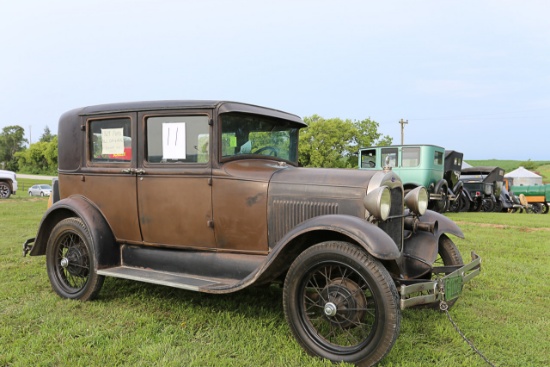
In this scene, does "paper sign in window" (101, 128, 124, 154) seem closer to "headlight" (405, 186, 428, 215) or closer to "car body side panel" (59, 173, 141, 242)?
"car body side panel" (59, 173, 141, 242)

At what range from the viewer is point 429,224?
3.72 m

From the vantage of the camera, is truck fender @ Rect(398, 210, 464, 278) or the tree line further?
the tree line

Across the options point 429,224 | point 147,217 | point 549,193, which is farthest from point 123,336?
point 549,193

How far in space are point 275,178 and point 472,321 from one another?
2.08 meters

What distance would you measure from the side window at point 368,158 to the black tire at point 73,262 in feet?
40.0

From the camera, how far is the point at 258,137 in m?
3.92

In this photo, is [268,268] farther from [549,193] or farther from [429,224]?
[549,193]

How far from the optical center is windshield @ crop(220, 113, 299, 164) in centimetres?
364

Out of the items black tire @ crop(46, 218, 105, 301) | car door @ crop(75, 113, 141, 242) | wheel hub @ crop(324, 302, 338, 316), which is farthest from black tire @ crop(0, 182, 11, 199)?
wheel hub @ crop(324, 302, 338, 316)

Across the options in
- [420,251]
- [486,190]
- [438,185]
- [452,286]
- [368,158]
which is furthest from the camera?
[486,190]

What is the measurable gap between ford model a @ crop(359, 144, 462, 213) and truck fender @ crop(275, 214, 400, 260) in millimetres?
10930

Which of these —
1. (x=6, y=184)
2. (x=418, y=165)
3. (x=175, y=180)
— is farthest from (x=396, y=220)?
(x=6, y=184)

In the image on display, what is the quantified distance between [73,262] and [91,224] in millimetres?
498

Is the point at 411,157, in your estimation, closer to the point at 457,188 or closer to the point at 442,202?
the point at 442,202
